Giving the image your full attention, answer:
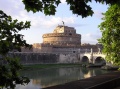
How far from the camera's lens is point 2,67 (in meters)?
3.91

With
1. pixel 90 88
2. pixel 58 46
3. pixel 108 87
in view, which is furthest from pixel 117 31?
pixel 58 46

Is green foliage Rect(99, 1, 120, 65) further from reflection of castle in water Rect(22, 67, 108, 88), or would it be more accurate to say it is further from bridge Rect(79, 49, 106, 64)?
bridge Rect(79, 49, 106, 64)

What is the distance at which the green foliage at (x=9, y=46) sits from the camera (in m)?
3.86

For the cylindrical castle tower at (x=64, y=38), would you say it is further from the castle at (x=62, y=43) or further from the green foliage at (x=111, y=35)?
the green foliage at (x=111, y=35)

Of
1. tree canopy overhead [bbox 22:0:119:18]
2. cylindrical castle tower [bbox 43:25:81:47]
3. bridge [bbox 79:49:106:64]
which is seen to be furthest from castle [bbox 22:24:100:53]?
tree canopy overhead [bbox 22:0:119:18]

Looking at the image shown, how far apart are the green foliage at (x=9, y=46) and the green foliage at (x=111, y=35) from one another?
12330mm

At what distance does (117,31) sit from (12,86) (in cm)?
1309

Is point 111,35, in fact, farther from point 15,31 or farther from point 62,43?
point 62,43

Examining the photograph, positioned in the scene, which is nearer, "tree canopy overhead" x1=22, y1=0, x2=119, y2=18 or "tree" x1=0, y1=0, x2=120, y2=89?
"tree" x1=0, y1=0, x2=120, y2=89

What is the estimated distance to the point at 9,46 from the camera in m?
3.92

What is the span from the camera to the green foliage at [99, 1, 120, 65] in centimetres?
1586

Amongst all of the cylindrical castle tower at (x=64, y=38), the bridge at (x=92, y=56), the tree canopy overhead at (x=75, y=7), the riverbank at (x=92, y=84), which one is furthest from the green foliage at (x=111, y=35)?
the cylindrical castle tower at (x=64, y=38)

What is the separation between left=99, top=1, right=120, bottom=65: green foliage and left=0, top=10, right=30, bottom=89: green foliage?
40.5ft

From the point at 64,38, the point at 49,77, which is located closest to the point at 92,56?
the point at 64,38
